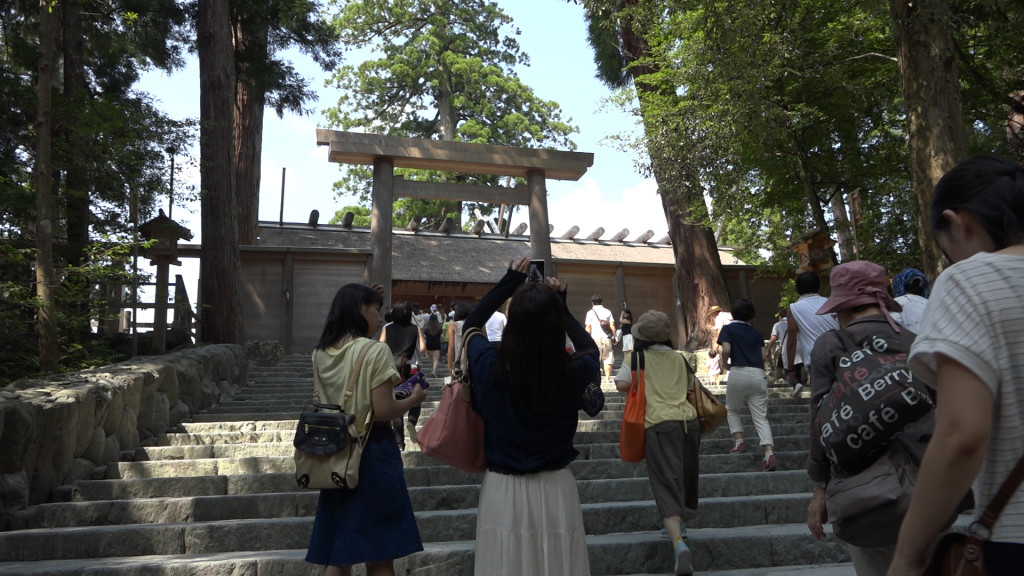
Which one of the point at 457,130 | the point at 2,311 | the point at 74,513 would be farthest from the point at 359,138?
the point at 457,130

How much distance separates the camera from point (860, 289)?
9.64ft

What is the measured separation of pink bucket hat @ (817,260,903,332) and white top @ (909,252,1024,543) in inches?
49.2

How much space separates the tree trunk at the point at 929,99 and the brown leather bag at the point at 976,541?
20.8 feet

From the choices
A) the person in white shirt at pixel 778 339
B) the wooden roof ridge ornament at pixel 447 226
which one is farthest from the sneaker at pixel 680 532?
the wooden roof ridge ornament at pixel 447 226

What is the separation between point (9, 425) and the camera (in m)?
Answer: 5.43

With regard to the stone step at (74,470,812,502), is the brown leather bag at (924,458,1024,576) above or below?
above

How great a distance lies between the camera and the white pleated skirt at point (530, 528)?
3.06 metres

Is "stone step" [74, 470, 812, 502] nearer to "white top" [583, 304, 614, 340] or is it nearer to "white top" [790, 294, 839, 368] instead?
"white top" [790, 294, 839, 368]

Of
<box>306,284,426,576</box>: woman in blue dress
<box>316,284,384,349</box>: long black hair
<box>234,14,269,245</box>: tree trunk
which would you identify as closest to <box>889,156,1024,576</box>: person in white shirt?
<box>306,284,426,576</box>: woman in blue dress

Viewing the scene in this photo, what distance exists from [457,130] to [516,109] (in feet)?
6.61

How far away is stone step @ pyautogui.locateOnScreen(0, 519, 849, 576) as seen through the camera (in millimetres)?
5121

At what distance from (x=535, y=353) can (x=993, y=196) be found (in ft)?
5.54

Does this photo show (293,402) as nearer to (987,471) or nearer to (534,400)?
(534,400)

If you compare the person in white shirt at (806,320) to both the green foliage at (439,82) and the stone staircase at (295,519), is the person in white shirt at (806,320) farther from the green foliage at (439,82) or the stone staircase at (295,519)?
the green foliage at (439,82)
